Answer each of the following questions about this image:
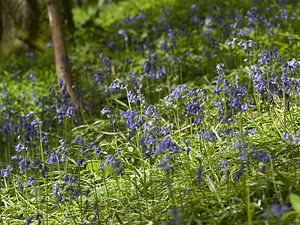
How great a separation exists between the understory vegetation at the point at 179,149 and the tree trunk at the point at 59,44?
0.34 metres

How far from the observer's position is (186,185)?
366cm

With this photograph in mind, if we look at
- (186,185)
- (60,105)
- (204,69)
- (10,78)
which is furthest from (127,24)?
(186,185)

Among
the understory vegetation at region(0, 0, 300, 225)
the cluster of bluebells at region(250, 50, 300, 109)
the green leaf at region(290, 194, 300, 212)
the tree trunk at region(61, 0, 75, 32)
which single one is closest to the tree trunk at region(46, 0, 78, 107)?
the understory vegetation at region(0, 0, 300, 225)

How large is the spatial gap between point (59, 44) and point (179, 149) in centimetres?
280

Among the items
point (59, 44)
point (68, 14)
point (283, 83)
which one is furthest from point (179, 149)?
point (68, 14)

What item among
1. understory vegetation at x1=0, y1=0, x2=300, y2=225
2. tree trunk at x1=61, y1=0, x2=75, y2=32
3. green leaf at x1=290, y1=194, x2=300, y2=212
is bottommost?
green leaf at x1=290, y1=194, x2=300, y2=212

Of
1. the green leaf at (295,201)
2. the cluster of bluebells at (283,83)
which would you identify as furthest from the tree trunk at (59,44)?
the green leaf at (295,201)

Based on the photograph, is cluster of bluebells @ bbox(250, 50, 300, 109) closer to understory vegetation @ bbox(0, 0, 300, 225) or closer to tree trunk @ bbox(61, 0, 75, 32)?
understory vegetation @ bbox(0, 0, 300, 225)

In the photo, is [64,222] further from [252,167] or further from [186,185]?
[252,167]

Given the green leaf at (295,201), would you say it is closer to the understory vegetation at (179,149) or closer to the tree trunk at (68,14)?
the understory vegetation at (179,149)

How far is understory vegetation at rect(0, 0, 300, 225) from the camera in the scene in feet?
10.6

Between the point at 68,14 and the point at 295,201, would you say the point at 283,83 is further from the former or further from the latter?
the point at 68,14

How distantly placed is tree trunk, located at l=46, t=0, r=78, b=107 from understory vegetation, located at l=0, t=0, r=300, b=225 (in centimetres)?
34

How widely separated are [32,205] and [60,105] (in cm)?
160
